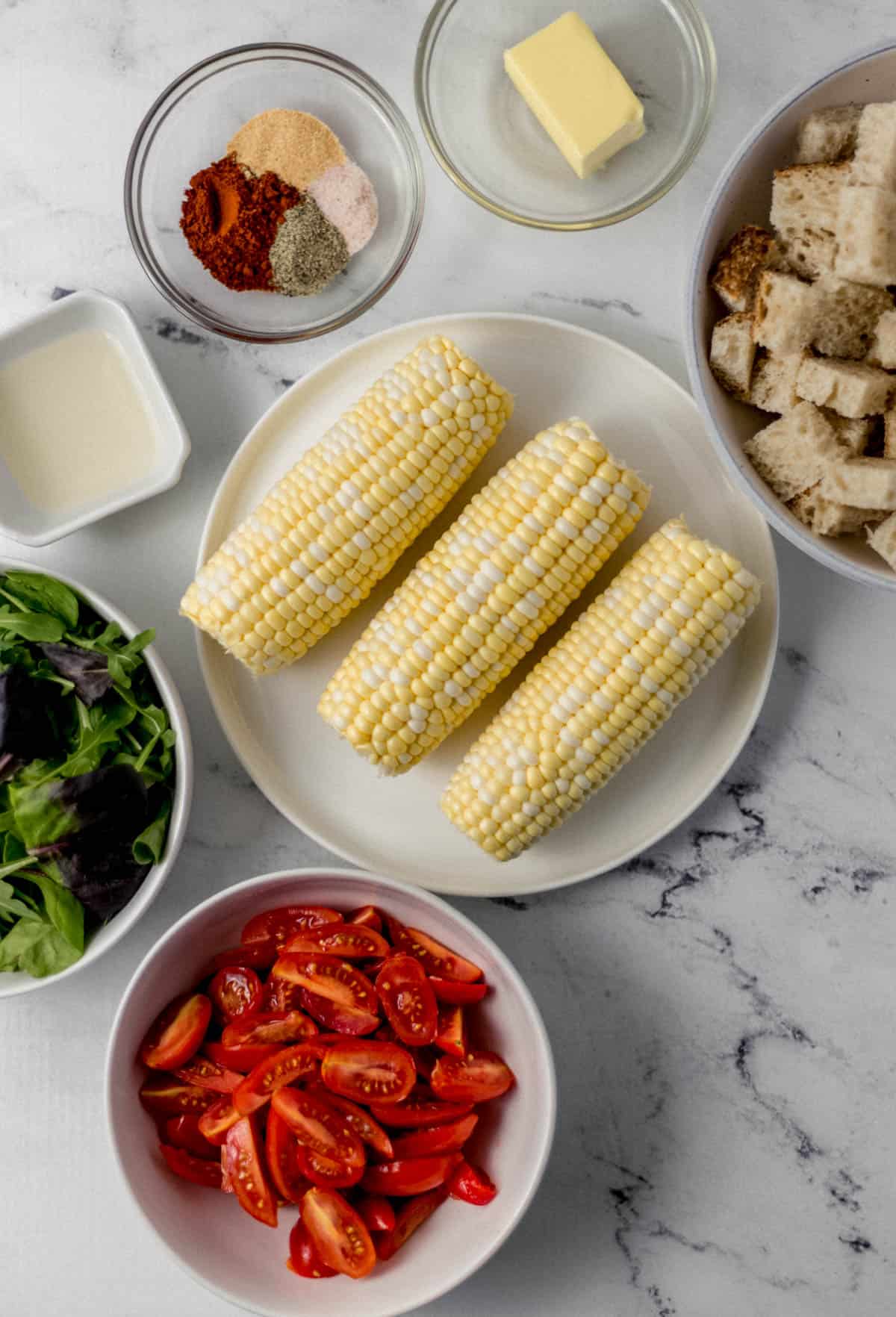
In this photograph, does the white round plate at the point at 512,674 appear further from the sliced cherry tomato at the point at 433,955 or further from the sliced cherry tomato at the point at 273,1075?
the sliced cherry tomato at the point at 273,1075

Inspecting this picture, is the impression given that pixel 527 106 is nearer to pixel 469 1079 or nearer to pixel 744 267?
pixel 744 267

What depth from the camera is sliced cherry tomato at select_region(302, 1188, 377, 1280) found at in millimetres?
1828

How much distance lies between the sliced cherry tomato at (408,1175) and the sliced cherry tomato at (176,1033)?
386 mm

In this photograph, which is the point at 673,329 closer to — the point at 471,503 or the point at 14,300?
the point at 471,503

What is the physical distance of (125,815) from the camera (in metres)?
1.85

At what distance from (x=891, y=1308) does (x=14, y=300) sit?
8.70ft

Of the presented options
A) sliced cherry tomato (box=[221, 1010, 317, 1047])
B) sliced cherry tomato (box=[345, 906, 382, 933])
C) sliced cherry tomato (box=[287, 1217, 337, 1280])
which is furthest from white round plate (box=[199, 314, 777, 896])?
sliced cherry tomato (box=[287, 1217, 337, 1280])

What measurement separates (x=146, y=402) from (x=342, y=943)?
1.09m

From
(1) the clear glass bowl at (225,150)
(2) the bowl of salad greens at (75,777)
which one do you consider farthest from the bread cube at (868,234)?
(2) the bowl of salad greens at (75,777)

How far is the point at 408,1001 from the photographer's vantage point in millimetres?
1904

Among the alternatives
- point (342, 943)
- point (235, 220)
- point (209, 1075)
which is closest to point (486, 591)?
point (342, 943)

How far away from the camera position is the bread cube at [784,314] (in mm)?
1773

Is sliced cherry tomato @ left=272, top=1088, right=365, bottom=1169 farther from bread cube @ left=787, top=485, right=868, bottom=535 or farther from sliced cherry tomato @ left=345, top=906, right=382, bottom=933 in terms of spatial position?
bread cube @ left=787, top=485, right=868, bottom=535

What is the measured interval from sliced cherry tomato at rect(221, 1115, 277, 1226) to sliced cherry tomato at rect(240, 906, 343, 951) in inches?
11.9
